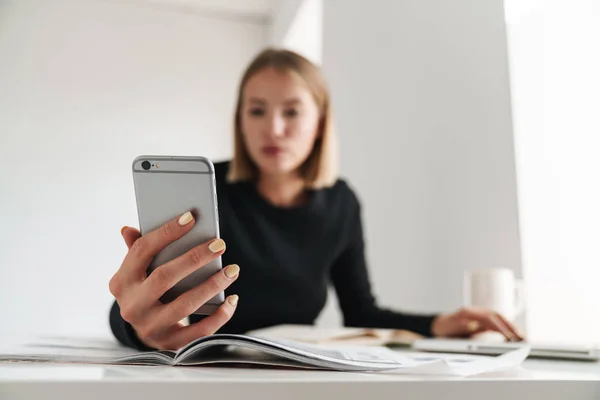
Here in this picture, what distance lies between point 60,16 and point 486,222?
2.43 feet

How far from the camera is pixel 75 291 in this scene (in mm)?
552

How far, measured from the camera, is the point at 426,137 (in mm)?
1082

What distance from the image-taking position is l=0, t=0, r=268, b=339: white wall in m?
0.53

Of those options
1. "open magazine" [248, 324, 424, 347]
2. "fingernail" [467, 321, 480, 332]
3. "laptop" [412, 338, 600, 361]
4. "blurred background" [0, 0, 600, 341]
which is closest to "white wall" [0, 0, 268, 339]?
"blurred background" [0, 0, 600, 341]

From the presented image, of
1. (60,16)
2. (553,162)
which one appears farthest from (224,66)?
(553,162)

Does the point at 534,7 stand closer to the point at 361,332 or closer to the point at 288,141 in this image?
the point at 288,141

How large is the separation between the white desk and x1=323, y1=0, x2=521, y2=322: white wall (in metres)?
0.62

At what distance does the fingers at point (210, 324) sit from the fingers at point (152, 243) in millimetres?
55

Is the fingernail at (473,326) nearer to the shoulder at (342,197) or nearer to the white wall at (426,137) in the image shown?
the white wall at (426,137)

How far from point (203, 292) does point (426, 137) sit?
33.4 inches

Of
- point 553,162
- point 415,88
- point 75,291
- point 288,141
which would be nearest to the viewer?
point 75,291

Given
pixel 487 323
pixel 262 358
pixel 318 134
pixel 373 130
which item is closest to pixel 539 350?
pixel 487 323

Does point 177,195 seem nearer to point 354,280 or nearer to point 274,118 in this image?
point 274,118

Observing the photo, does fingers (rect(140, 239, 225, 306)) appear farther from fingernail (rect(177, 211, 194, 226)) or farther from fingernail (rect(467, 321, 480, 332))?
fingernail (rect(467, 321, 480, 332))
